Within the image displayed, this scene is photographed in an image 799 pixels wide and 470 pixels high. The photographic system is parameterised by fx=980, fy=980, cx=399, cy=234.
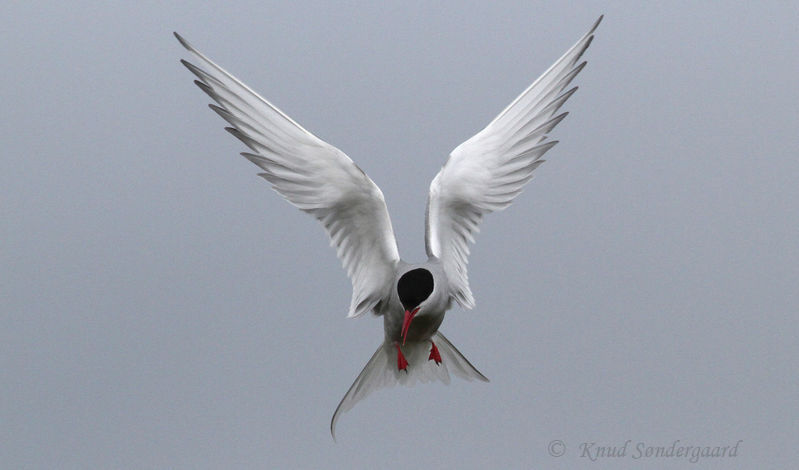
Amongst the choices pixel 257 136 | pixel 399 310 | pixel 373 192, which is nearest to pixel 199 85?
pixel 257 136

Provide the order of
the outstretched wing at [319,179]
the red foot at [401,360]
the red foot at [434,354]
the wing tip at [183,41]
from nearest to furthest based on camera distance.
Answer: the wing tip at [183,41] → the outstretched wing at [319,179] → the red foot at [401,360] → the red foot at [434,354]

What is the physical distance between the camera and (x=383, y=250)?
18.2ft

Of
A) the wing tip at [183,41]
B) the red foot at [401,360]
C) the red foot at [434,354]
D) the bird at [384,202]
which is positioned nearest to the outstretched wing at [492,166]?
the bird at [384,202]

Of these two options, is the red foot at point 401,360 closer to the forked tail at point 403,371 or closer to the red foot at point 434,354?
the forked tail at point 403,371

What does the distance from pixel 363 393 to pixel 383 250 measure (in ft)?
2.98

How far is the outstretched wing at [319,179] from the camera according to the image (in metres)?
5.30

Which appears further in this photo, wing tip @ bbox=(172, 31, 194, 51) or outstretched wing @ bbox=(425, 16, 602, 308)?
outstretched wing @ bbox=(425, 16, 602, 308)

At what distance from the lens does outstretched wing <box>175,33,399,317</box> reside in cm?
530

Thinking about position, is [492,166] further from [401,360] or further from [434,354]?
[401,360]

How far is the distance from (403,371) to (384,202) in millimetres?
1056

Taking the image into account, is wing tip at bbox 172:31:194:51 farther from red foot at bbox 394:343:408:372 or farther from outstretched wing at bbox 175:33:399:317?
red foot at bbox 394:343:408:372

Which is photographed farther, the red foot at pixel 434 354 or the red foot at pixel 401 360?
the red foot at pixel 434 354

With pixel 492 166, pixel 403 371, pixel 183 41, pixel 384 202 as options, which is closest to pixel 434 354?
pixel 403 371

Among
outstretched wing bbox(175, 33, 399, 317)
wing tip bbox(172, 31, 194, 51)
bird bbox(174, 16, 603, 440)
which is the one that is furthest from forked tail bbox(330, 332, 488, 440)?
wing tip bbox(172, 31, 194, 51)
